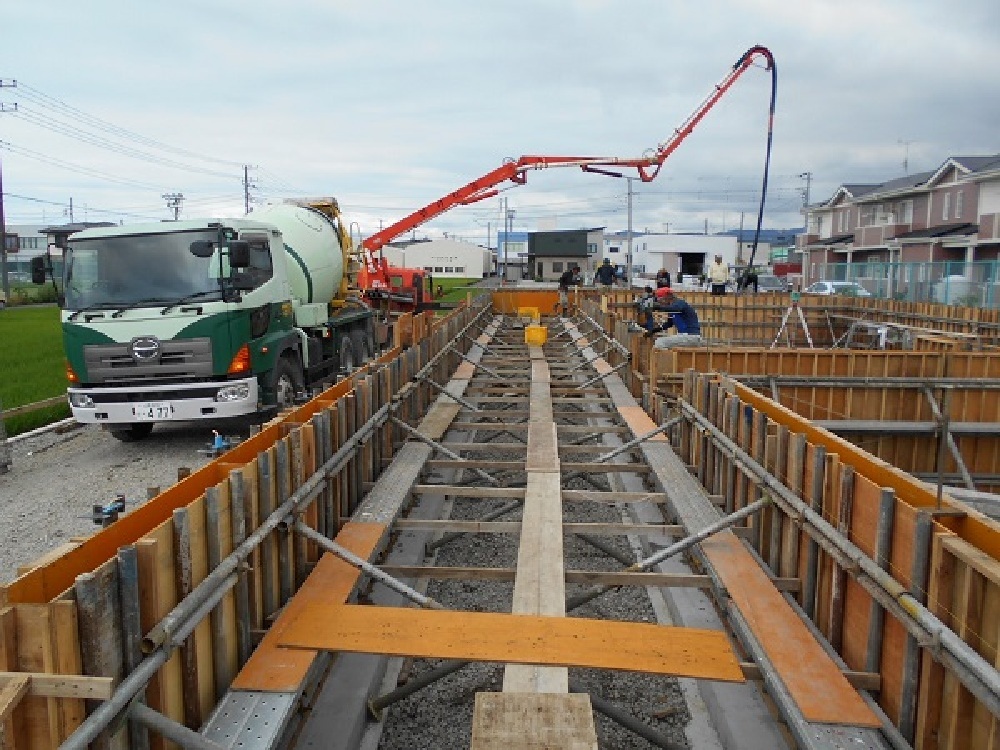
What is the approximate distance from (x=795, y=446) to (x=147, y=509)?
165 inches

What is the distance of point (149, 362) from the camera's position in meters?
9.53

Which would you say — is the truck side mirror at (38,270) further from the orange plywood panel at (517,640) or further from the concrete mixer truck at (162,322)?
the orange plywood panel at (517,640)


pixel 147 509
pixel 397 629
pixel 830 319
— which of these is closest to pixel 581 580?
pixel 397 629

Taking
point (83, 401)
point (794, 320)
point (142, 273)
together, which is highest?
point (142, 273)

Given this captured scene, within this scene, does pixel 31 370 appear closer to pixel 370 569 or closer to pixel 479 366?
pixel 479 366

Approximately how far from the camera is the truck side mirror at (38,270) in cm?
998

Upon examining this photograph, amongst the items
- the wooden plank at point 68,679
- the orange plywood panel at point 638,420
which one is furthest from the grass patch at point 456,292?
the wooden plank at point 68,679

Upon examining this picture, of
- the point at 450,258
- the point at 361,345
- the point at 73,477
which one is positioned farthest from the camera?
the point at 450,258

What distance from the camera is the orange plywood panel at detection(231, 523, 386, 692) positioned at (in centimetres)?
398

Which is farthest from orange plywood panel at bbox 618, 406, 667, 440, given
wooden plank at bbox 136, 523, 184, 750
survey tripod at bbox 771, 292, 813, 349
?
survey tripod at bbox 771, 292, 813, 349

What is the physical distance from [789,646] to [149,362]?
8.09m

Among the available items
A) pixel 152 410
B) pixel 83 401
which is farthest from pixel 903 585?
pixel 83 401

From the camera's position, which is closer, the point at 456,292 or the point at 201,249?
the point at 201,249

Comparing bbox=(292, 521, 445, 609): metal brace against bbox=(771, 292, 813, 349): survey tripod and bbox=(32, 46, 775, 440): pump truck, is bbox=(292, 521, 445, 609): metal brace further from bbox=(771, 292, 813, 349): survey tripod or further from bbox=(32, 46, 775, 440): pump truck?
bbox=(771, 292, 813, 349): survey tripod
